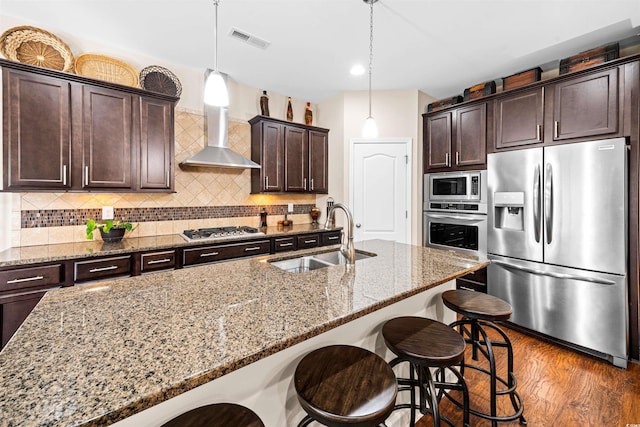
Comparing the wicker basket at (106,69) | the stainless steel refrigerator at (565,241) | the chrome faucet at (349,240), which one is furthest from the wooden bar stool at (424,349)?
the wicker basket at (106,69)

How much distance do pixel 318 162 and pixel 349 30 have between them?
1.77 metres

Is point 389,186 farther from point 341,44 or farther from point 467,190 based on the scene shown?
point 341,44

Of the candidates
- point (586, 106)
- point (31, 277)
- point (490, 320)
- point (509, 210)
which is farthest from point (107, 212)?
point (586, 106)

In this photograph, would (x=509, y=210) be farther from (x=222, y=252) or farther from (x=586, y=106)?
(x=222, y=252)

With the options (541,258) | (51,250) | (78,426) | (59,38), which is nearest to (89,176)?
(51,250)

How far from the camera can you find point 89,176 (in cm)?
233

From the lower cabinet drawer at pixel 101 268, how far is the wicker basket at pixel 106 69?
1.71 m

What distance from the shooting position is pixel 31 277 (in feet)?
6.22

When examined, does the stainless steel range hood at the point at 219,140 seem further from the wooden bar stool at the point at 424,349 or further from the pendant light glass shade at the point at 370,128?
the wooden bar stool at the point at 424,349

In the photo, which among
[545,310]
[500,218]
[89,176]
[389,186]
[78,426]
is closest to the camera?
[78,426]

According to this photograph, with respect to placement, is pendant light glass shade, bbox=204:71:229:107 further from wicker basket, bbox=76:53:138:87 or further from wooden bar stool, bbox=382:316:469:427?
wicker basket, bbox=76:53:138:87

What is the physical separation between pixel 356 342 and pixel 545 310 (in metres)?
2.28

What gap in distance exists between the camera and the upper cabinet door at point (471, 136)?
10.2 ft

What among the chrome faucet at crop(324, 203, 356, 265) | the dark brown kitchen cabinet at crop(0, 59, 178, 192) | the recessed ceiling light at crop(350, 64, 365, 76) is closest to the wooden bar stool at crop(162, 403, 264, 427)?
the chrome faucet at crop(324, 203, 356, 265)
